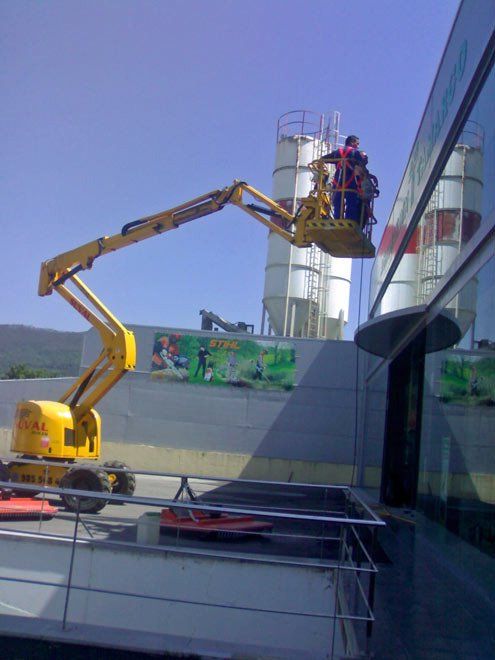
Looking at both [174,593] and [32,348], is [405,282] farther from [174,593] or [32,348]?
[32,348]

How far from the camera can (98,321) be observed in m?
17.1

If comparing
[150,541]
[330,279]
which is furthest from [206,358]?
[150,541]

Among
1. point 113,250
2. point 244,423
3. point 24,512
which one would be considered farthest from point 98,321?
point 244,423

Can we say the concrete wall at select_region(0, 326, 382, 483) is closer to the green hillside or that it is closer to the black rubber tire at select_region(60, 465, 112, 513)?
the black rubber tire at select_region(60, 465, 112, 513)

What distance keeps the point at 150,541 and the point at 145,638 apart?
5.12m

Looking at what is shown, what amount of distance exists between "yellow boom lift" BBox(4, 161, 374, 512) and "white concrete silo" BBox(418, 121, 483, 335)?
3.16 meters

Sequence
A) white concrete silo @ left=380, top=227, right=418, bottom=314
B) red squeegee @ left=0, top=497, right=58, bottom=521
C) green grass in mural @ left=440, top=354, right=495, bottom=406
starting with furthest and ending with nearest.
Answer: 1. red squeegee @ left=0, top=497, right=58, bottom=521
2. white concrete silo @ left=380, top=227, right=418, bottom=314
3. green grass in mural @ left=440, top=354, right=495, bottom=406

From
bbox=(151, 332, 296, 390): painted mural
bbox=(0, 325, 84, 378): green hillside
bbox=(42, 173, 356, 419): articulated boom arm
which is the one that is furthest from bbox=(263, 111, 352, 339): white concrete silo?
bbox=(0, 325, 84, 378): green hillside

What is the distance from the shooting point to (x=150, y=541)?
1017 centimetres

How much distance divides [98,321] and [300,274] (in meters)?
16.7

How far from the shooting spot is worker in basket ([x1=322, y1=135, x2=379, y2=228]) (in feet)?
45.9

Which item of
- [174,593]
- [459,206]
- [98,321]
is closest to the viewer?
[459,206]

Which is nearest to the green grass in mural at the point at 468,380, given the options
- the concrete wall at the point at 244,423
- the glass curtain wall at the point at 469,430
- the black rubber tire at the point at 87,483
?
the glass curtain wall at the point at 469,430

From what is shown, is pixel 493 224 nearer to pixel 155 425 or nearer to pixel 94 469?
pixel 94 469
